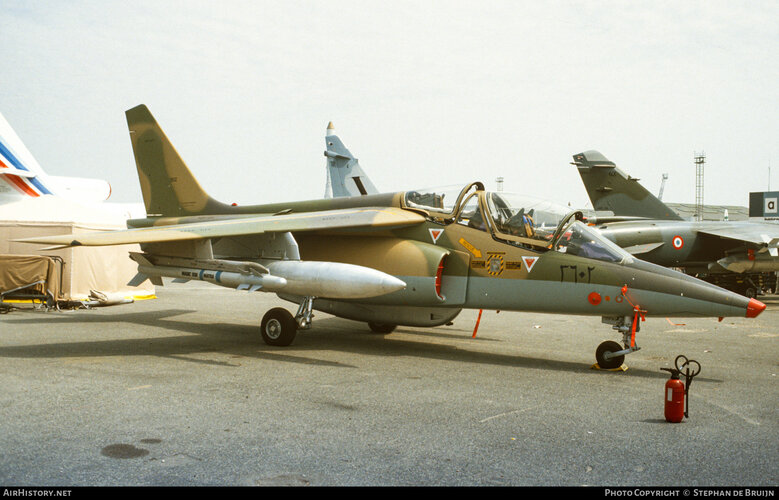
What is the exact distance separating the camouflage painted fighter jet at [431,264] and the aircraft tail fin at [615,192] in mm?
15147

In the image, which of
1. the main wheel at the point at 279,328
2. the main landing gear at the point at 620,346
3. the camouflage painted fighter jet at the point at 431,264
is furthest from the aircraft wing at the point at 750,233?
the main wheel at the point at 279,328

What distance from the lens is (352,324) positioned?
45.3ft

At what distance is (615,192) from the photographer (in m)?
23.7

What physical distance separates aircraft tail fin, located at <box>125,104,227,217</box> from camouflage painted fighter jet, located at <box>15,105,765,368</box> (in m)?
2.60

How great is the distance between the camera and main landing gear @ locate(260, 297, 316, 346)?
390 inches

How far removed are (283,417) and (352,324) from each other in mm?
8037

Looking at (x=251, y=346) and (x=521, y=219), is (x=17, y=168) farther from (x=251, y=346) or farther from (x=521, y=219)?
(x=521, y=219)

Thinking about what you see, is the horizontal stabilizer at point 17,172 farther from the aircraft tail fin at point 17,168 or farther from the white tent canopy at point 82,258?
the white tent canopy at point 82,258

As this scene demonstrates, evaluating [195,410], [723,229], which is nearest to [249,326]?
[195,410]

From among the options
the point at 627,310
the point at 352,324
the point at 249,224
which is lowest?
the point at 352,324

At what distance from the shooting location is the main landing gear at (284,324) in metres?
9.90
